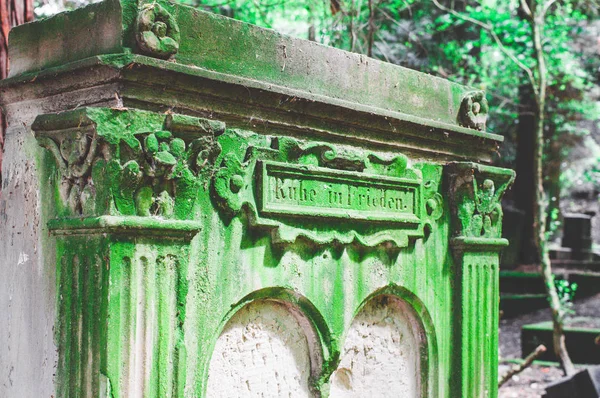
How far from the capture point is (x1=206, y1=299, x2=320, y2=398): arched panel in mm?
2854

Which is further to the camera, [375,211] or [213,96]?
[375,211]

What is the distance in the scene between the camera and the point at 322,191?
10.1 feet

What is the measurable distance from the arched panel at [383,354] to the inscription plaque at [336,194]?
1.41 ft

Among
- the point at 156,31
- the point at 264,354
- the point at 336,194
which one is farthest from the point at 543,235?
the point at 156,31

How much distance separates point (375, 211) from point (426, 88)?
746 mm

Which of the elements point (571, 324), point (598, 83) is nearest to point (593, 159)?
point (598, 83)

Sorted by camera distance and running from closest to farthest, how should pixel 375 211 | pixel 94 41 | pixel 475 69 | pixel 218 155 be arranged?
pixel 94 41
pixel 218 155
pixel 375 211
pixel 475 69

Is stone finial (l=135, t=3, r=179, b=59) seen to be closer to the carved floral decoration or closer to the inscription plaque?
the inscription plaque

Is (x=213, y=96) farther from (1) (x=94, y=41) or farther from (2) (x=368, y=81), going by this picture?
(2) (x=368, y=81)

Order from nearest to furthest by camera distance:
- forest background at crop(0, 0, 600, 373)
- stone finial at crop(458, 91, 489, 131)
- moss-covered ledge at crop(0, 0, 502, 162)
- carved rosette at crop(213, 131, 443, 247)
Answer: moss-covered ledge at crop(0, 0, 502, 162), carved rosette at crop(213, 131, 443, 247), stone finial at crop(458, 91, 489, 131), forest background at crop(0, 0, 600, 373)

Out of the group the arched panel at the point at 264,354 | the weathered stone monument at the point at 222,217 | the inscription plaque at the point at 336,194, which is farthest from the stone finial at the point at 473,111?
the arched panel at the point at 264,354

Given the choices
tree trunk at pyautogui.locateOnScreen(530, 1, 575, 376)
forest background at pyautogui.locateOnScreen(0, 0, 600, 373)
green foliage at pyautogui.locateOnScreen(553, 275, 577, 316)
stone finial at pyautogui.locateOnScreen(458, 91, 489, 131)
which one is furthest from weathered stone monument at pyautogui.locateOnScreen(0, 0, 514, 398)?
green foliage at pyautogui.locateOnScreen(553, 275, 577, 316)

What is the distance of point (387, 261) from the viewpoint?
3393 millimetres

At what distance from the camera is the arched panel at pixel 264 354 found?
2.85 m
